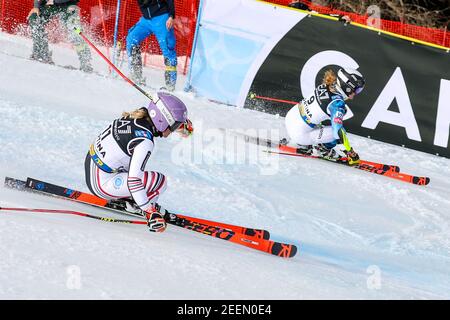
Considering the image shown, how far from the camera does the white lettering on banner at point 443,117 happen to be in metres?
11.6

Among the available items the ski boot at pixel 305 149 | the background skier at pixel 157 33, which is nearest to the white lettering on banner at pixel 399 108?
the ski boot at pixel 305 149

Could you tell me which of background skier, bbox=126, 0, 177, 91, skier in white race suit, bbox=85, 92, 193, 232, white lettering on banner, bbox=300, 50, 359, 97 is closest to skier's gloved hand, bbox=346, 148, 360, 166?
white lettering on banner, bbox=300, 50, 359, 97

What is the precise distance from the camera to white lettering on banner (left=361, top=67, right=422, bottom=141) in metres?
11.8

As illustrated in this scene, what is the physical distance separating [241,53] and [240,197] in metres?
4.35

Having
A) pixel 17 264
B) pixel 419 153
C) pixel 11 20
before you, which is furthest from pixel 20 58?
pixel 17 264

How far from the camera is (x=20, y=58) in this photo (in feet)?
41.0

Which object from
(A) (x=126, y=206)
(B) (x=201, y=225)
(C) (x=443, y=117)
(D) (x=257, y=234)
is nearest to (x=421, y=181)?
(C) (x=443, y=117)

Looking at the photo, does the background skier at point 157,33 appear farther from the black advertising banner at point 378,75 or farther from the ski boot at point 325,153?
the ski boot at point 325,153

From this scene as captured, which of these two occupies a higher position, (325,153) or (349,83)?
(349,83)

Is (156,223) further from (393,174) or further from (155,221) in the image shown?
(393,174)

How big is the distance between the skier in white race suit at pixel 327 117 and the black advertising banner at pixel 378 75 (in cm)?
135

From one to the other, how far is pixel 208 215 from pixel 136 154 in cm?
170

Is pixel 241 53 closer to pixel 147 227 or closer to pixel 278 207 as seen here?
pixel 278 207

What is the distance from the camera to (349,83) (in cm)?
1030
